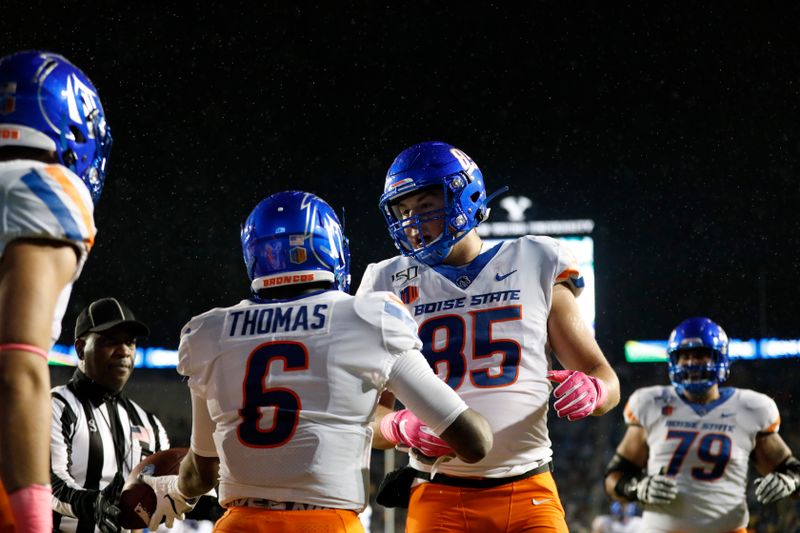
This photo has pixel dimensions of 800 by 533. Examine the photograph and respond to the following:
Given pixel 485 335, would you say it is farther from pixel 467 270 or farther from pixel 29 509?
pixel 29 509

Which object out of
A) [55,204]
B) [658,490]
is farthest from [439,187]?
[658,490]

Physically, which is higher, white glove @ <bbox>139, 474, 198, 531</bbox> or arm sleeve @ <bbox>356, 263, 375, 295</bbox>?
arm sleeve @ <bbox>356, 263, 375, 295</bbox>

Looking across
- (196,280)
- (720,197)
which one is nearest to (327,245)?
(196,280)

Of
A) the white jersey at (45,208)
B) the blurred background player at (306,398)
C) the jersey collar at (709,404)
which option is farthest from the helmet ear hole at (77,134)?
the jersey collar at (709,404)

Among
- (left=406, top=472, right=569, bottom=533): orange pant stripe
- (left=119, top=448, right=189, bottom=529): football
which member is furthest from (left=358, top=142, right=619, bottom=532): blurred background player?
(left=119, top=448, right=189, bottom=529): football

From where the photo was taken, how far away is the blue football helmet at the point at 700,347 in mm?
5543

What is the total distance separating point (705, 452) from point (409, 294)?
3172 millimetres

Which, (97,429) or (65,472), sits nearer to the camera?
(65,472)

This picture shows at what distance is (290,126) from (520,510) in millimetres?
16272

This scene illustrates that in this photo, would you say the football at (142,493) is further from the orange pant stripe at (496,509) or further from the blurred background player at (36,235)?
the blurred background player at (36,235)

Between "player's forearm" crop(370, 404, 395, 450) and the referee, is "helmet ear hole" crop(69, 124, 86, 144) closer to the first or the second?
"player's forearm" crop(370, 404, 395, 450)

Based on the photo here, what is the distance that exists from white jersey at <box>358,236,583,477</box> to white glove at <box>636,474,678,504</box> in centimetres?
276

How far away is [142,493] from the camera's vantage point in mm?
2520

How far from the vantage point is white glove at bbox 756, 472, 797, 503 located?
509 cm
